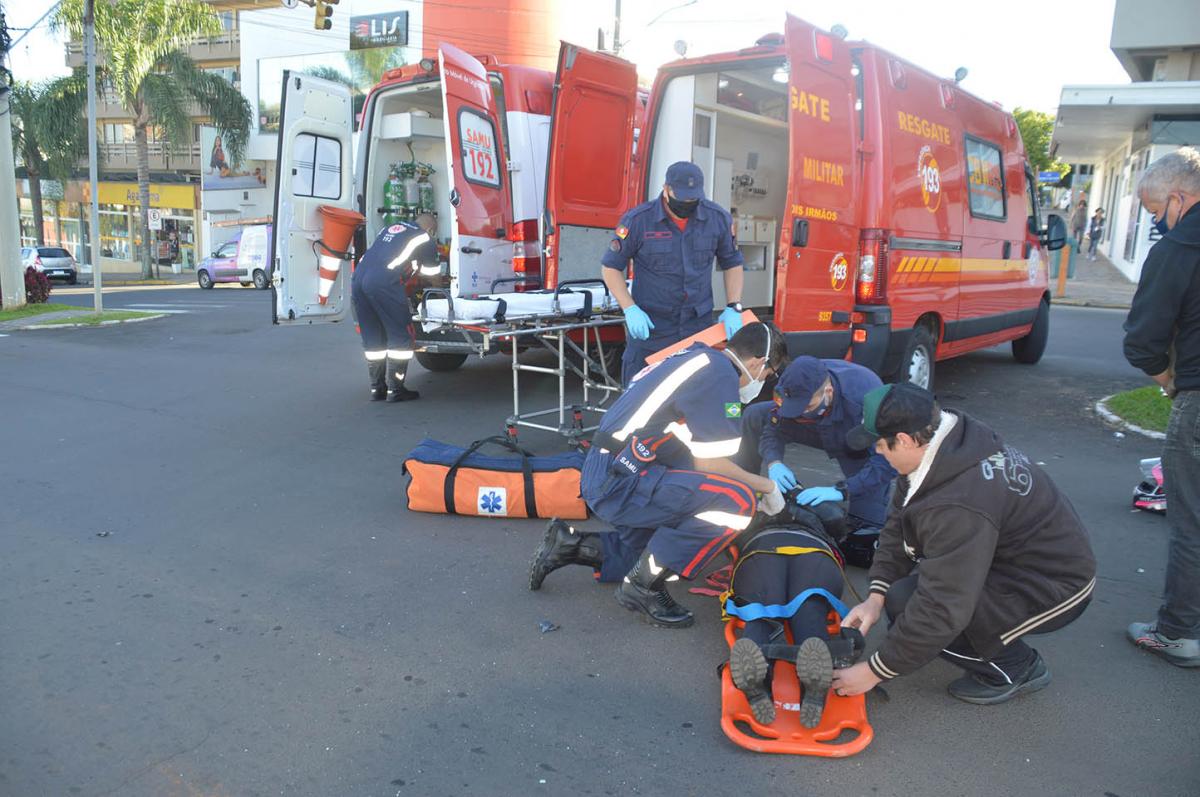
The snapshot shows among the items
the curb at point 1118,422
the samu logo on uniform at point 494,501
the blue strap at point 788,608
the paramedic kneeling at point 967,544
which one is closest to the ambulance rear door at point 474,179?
the samu logo on uniform at point 494,501

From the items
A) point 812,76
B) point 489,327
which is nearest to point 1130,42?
point 812,76

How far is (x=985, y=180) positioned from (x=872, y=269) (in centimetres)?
225

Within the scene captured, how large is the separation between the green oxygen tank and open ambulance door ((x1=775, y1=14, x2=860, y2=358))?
4151 millimetres

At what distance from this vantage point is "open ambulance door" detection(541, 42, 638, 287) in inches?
252

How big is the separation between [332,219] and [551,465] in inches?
155

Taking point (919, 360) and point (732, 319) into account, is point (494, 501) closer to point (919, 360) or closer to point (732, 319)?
point (732, 319)

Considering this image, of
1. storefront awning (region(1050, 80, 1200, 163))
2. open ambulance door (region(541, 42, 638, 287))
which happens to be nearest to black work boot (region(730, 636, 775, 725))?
open ambulance door (region(541, 42, 638, 287))

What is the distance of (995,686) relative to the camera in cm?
279

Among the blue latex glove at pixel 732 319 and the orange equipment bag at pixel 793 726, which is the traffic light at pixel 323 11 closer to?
the blue latex glove at pixel 732 319

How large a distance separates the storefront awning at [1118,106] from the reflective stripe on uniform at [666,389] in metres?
17.1

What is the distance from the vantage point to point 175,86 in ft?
86.2

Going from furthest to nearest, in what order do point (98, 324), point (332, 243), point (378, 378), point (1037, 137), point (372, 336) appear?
point (1037, 137) → point (98, 324) → point (332, 243) → point (378, 378) → point (372, 336)

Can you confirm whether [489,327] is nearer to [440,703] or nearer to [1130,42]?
[440,703]

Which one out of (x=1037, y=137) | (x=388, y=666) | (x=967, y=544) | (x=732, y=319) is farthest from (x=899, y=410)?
(x=1037, y=137)
